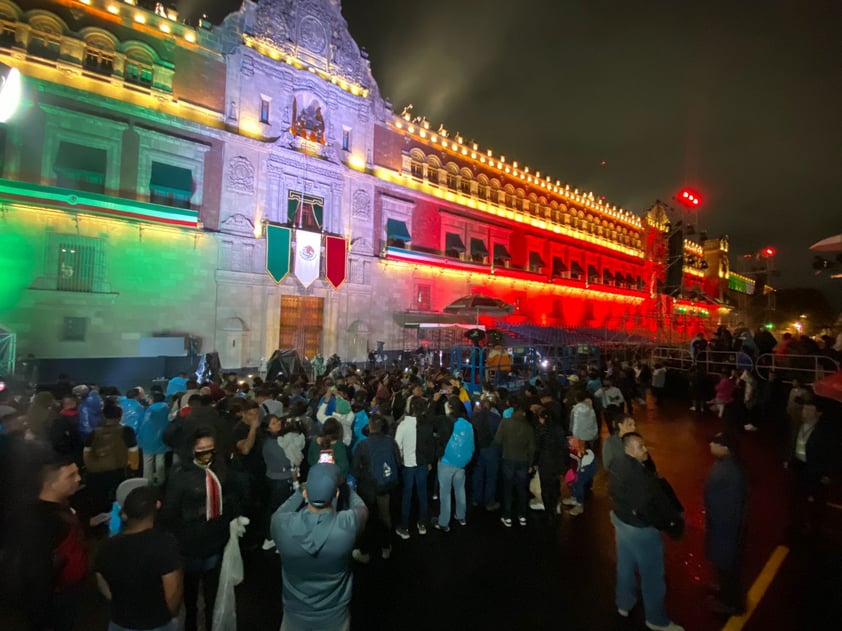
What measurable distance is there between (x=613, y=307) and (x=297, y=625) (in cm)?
4497

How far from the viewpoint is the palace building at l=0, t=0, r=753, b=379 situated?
14.7 metres

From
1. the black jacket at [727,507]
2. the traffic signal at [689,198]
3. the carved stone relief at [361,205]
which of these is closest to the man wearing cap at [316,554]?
the black jacket at [727,507]

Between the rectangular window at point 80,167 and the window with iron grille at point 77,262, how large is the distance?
6.71ft

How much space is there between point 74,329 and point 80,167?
6.05 metres

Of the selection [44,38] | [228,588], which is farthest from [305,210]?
[228,588]

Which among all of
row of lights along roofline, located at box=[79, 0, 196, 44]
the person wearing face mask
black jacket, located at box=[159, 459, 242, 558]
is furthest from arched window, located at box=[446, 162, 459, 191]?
black jacket, located at box=[159, 459, 242, 558]

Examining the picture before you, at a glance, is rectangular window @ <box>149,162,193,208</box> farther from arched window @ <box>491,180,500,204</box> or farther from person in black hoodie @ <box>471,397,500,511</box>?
arched window @ <box>491,180,500,204</box>

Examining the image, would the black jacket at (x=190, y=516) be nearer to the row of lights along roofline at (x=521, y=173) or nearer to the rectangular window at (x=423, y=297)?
the rectangular window at (x=423, y=297)

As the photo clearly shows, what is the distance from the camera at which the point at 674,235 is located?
29234mm

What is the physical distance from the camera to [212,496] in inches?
135

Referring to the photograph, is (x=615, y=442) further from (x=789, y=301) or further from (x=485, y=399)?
(x=789, y=301)

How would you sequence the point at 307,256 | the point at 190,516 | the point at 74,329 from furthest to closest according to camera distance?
the point at 307,256 < the point at 74,329 < the point at 190,516

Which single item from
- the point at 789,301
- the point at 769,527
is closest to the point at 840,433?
the point at 769,527

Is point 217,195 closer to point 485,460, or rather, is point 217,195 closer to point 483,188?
point 485,460
